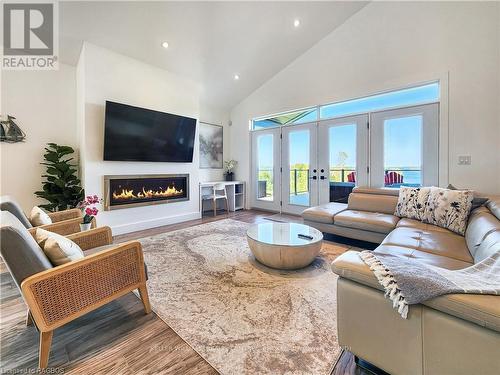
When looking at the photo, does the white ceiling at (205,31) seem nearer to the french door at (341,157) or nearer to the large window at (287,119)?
the large window at (287,119)

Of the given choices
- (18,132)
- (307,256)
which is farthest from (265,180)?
(18,132)

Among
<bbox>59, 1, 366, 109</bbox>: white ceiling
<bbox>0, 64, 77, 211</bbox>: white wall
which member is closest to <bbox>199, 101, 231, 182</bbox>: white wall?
<bbox>59, 1, 366, 109</bbox>: white ceiling

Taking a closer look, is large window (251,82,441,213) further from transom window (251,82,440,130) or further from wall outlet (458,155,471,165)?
wall outlet (458,155,471,165)

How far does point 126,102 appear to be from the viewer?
3908 mm

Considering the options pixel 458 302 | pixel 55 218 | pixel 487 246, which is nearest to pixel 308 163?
pixel 487 246

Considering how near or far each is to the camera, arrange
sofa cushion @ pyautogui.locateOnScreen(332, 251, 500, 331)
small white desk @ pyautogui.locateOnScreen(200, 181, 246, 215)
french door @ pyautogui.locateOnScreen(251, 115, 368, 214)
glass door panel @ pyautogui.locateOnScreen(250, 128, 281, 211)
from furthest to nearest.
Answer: small white desk @ pyautogui.locateOnScreen(200, 181, 246, 215) < glass door panel @ pyautogui.locateOnScreen(250, 128, 281, 211) < french door @ pyautogui.locateOnScreen(251, 115, 368, 214) < sofa cushion @ pyautogui.locateOnScreen(332, 251, 500, 331)

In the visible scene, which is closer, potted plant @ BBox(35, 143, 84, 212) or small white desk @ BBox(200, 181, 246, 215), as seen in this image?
potted plant @ BBox(35, 143, 84, 212)

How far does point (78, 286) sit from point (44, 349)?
35 cm

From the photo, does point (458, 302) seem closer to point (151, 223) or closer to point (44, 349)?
point (44, 349)

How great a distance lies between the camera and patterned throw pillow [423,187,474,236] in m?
2.38

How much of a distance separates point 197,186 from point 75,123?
2535 mm

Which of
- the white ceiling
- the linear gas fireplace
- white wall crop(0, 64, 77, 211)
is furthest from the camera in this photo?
the linear gas fireplace

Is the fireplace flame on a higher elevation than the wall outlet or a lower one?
lower

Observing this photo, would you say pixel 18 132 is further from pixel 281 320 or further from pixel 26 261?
pixel 281 320
